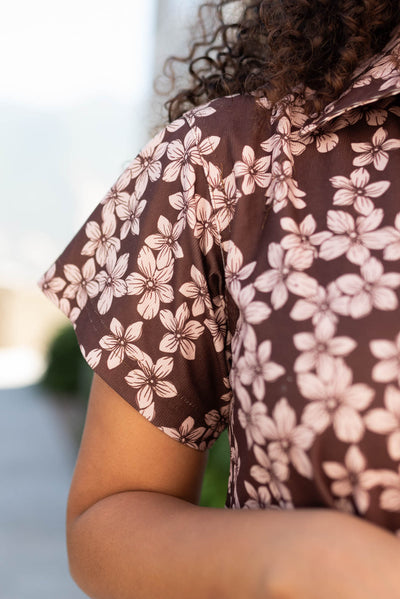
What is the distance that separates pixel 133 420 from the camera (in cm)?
79

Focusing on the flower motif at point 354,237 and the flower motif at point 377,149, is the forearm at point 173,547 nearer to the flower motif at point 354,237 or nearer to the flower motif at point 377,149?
the flower motif at point 354,237

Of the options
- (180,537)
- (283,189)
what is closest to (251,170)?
(283,189)

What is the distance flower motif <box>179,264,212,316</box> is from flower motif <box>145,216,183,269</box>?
3 centimetres

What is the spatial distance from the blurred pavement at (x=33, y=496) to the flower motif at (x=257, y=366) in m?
2.59

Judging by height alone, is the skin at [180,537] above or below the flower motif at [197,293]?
below

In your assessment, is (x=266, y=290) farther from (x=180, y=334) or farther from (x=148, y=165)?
(x=148, y=165)

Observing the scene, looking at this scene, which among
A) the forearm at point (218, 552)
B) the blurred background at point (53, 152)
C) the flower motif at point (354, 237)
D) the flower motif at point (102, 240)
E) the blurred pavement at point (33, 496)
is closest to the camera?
the forearm at point (218, 552)

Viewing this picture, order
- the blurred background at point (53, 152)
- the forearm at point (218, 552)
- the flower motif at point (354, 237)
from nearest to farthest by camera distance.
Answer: the forearm at point (218, 552), the flower motif at point (354, 237), the blurred background at point (53, 152)

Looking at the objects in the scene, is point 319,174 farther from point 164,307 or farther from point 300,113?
point 164,307

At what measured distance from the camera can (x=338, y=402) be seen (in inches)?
24.0

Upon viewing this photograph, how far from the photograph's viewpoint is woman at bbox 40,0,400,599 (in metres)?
0.60

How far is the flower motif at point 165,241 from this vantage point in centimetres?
79

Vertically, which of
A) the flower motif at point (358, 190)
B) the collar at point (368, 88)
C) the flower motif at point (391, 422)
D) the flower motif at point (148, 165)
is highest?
the collar at point (368, 88)

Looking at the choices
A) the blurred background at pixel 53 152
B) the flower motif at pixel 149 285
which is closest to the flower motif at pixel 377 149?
the flower motif at pixel 149 285
